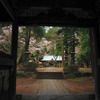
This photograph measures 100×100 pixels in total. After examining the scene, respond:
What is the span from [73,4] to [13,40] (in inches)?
83.8

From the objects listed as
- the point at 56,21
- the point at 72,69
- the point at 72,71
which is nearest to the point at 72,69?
the point at 72,69

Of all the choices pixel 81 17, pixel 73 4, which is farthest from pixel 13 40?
pixel 81 17

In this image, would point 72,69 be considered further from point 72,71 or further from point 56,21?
point 56,21

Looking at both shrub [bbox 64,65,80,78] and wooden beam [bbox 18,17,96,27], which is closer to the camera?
wooden beam [bbox 18,17,96,27]

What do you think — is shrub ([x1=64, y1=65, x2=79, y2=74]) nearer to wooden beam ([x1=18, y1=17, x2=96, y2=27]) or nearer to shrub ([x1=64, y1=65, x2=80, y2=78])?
shrub ([x1=64, y1=65, x2=80, y2=78])

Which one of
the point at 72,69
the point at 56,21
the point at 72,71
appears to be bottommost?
the point at 72,71

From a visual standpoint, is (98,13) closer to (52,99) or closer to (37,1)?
(37,1)

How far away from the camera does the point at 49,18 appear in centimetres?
400

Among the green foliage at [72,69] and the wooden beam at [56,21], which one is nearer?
the wooden beam at [56,21]

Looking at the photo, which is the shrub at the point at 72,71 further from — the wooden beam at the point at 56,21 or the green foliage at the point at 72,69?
the wooden beam at the point at 56,21

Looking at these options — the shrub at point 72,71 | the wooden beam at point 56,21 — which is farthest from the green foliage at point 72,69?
the wooden beam at point 56,21

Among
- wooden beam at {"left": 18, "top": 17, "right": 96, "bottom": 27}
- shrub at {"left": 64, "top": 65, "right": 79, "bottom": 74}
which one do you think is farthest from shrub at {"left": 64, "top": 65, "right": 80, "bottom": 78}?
wooden beam at {"left": 18, "top": 17, "right": 96, "bottom": 27}

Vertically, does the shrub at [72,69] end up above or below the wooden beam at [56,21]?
below

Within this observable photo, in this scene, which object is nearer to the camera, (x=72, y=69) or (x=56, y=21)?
(x=56, y=21)
